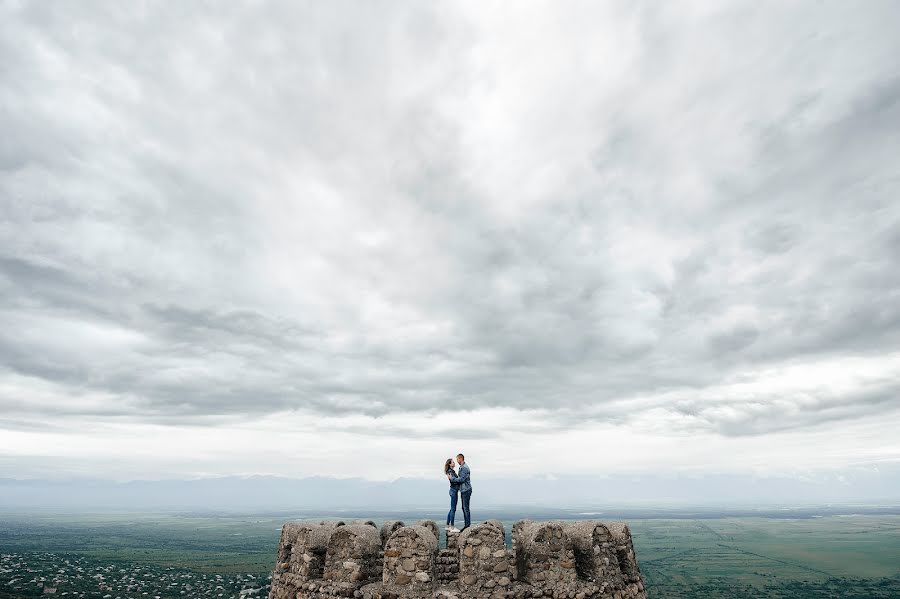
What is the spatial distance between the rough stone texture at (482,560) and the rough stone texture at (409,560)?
2.03ft

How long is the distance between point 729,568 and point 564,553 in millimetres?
140679

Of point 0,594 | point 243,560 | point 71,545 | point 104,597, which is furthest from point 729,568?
point 71,545

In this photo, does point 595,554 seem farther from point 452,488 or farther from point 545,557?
point 452,488

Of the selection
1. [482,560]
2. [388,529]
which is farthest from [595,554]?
[388,529]

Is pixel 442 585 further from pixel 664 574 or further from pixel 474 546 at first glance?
pixel 664 574

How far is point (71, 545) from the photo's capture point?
5960 inches

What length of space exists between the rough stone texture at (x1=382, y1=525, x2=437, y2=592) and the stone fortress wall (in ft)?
0.06

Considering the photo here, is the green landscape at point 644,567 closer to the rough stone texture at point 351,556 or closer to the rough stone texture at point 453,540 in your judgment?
the rough stone texture at point 351,556

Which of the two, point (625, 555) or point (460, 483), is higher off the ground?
point (460, 483)

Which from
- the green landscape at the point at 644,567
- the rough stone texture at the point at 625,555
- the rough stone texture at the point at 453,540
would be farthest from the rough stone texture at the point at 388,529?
the green landscape at the point at 644,567

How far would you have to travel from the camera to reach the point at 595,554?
10586 millimetres

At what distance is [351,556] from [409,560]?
4.53 feet

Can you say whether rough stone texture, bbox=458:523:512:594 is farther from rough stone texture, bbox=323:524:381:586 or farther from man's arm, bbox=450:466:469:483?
man's arm, bbox=450:466:469:483

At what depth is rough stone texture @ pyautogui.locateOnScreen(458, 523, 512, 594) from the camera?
972 centimetres
